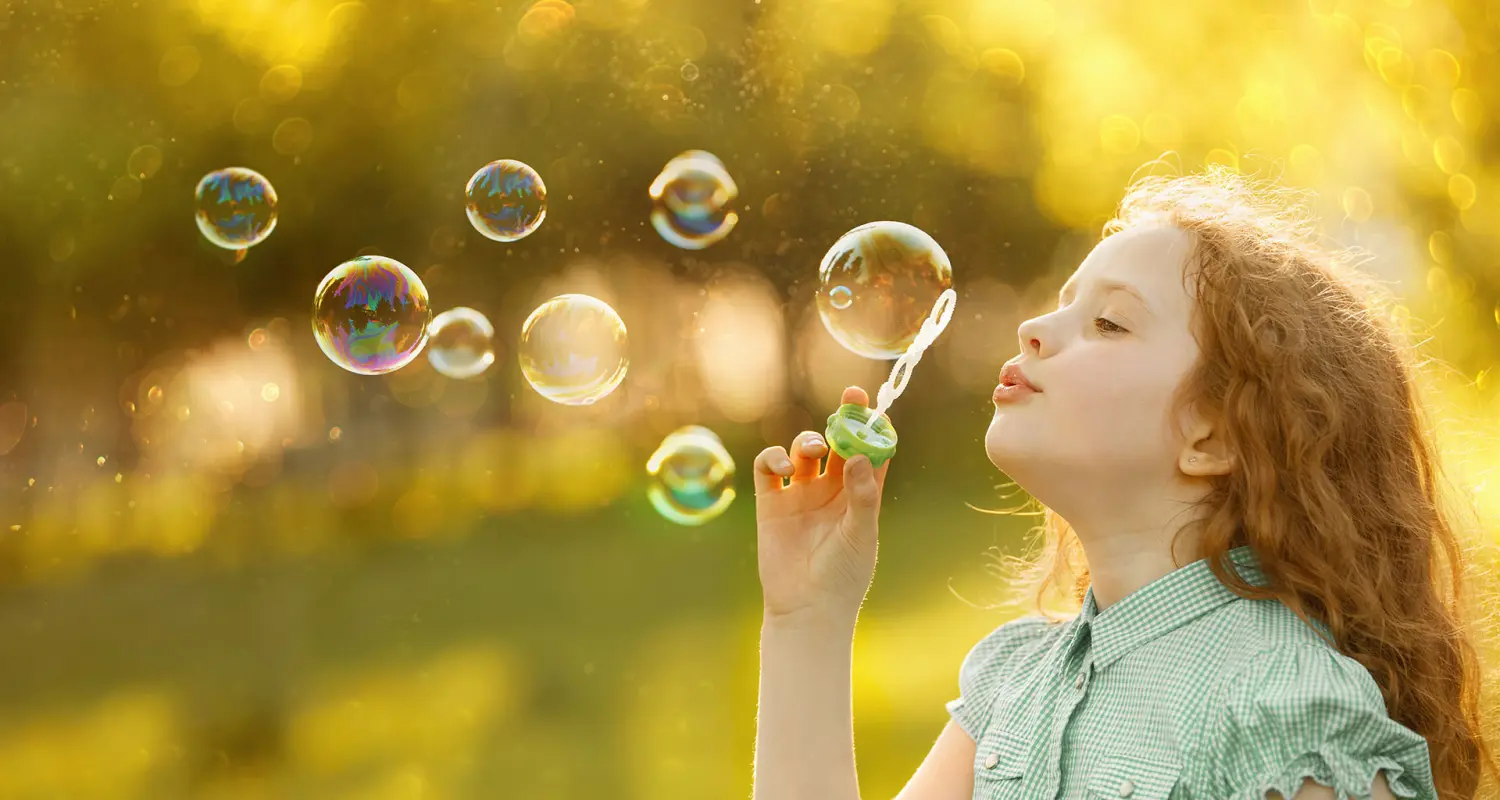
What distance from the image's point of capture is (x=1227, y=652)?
1251 millimetres

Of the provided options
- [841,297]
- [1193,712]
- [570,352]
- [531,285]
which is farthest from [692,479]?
[531,285]

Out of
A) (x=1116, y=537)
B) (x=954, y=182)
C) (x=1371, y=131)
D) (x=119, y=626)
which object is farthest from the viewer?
(x=954, y=182)

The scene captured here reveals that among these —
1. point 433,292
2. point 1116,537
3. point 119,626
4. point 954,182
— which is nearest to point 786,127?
point 954,182

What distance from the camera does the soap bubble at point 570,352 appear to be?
2.43 meters

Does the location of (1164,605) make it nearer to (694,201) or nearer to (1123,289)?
(1123,289)

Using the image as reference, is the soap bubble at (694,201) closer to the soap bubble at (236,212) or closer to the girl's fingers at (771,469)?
the soap bubble at (236,212)

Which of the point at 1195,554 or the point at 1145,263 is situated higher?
the point at 1145,263

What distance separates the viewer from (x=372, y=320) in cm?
251

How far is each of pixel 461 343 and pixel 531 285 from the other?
22.0 ft

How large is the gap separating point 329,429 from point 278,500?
595 mm

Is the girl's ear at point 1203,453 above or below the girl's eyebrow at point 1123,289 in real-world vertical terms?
below

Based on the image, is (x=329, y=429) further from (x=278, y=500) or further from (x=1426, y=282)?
(x=1426, y=282)

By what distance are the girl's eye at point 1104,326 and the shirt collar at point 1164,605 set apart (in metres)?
0.23

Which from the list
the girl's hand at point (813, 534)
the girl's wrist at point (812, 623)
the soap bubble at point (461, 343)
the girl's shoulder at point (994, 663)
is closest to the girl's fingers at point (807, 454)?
the girl's hand at point (813, 534)
